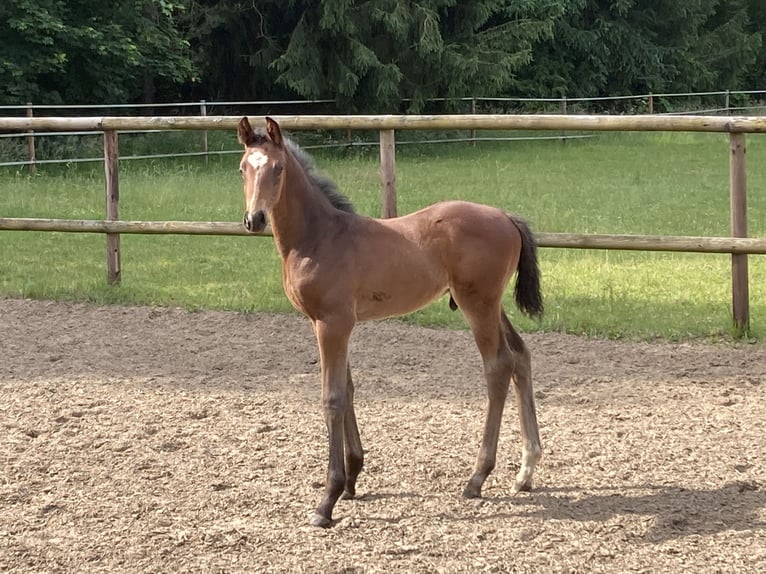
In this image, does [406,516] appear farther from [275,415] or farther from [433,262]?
[275,415]

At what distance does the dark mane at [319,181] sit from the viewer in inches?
166

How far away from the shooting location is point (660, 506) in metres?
4.05

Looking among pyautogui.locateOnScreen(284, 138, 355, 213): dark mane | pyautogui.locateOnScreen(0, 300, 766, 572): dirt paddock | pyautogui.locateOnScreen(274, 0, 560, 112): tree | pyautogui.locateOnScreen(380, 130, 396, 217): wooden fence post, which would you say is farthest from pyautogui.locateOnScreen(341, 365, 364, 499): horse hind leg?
pyautogui.locateOnScreen(274, 0, 560, 112): tree

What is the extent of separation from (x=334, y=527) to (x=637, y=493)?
1.29 meters

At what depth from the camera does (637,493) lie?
4.21 m

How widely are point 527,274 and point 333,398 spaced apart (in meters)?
1.11

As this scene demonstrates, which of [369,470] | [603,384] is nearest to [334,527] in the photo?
[369,470]

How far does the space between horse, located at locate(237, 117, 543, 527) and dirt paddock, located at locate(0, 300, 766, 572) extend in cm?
26

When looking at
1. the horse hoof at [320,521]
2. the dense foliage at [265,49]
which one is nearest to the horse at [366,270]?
the horse hoof at [320,521]

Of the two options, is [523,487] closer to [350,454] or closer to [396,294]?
[350,454]

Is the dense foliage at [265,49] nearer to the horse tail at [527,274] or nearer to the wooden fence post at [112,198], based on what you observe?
the wooden fence post at [112,198]

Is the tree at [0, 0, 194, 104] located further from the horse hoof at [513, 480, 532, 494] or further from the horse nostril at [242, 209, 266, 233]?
the horse hoof at [513, 480, 532, 494]

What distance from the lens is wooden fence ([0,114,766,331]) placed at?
6684 millimetres

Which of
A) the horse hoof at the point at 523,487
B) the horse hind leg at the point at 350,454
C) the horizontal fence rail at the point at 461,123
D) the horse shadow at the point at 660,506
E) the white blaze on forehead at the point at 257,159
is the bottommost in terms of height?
the horse shadow at the point at 660,506
